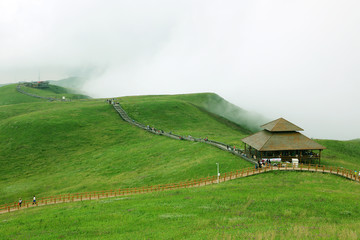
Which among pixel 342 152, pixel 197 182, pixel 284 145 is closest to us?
pixel 197 182

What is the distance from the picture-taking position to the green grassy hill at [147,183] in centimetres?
2227

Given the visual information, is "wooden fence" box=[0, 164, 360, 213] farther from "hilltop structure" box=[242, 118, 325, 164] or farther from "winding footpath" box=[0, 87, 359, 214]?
"hilltop structure" box=[242, 118, 325, 164]

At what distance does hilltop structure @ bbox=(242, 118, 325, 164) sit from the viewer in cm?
4488

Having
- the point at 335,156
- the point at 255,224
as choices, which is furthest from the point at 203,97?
the point at 255,224

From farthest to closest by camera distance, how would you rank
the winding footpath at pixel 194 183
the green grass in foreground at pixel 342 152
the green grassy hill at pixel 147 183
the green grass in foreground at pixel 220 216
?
the green grass in foreground at pixel 342 152 → the winding footpath at pixel 194 183 → the green grassy hill at pixel 147 183 → the green grass in foreground at pixel 220 216

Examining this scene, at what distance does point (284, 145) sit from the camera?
45.3 metres

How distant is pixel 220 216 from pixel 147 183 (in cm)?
2151

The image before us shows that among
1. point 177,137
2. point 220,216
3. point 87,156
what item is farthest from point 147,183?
point 87,156

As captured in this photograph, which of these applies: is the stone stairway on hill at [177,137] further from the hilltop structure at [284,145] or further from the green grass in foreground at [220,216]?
the green grass in foreground at [220,216]

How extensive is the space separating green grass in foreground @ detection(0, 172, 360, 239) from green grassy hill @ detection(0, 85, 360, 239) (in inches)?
3.8

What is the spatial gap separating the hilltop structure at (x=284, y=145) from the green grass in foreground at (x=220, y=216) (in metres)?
11.0

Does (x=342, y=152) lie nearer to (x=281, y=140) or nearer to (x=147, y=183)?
(x=281, y=140)

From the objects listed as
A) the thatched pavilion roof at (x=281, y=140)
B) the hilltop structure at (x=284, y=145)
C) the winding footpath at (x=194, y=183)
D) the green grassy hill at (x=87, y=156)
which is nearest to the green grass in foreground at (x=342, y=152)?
the hilltop structure at (x=284, y=145)

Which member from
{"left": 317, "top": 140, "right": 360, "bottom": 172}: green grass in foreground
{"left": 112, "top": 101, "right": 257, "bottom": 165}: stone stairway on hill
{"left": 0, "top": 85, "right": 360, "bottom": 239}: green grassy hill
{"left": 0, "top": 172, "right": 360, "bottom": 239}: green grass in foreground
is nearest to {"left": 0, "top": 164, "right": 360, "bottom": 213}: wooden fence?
{"left": 0, "top": 85, "right": 360, "bottom": 239}: green grassy hill
